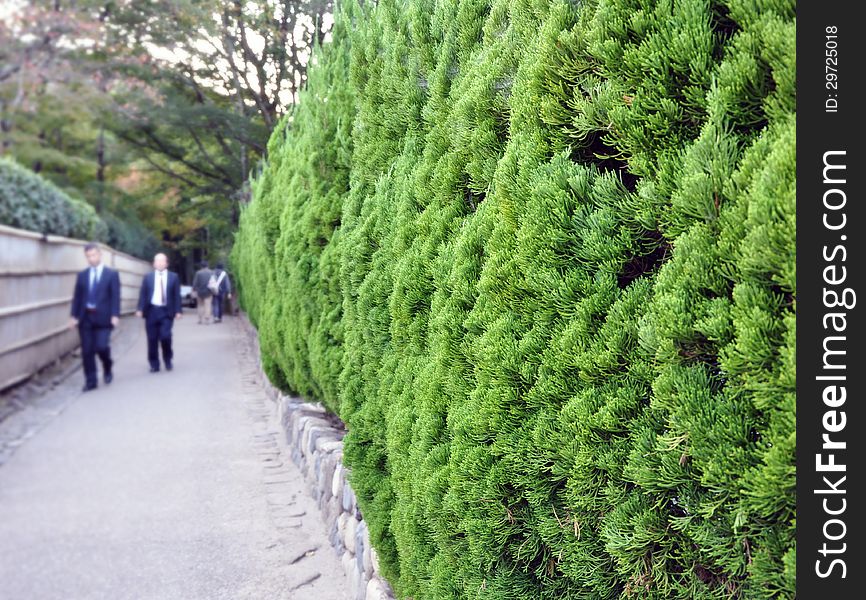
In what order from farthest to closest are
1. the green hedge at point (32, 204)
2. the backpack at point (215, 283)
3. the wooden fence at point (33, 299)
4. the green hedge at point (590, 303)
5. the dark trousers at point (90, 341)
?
the backpack at point (215, 283)
the green hedge at point (32, 204)
the dark trousers at point (90, 341)
the wooden fence at point (33, 299)
the green hedge at point (590, 303)

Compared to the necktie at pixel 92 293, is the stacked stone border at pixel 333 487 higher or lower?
lower

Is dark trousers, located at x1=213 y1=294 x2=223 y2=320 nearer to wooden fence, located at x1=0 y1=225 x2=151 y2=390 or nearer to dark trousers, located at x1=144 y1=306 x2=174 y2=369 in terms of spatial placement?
wooden fence, located at x1=0 y1=225 x2=151 y2=390

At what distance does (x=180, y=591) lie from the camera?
3955 millimetres

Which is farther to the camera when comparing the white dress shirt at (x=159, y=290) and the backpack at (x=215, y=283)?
the backpack at (x=215, y=283)

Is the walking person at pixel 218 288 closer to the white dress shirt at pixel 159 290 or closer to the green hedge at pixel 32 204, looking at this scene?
the green hedge at pixel 32 204

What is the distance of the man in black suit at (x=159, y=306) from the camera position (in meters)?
11.5

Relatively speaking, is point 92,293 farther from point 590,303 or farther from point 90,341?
point 590,303

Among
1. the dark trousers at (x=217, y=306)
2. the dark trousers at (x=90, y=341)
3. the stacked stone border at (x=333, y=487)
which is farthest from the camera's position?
the dark trousers at (x=217, y=306)

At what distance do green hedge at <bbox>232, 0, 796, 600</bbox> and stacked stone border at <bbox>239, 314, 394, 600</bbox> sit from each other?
1.42 ft

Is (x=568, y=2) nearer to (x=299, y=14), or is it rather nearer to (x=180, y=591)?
(x=180, y=591)

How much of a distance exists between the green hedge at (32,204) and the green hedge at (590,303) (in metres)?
10.2

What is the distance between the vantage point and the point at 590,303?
1726 millimetres

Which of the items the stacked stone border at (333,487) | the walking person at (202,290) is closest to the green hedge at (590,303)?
the stacked stone border at (333,487)

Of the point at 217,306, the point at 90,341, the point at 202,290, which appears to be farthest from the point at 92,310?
the point at 202,290
